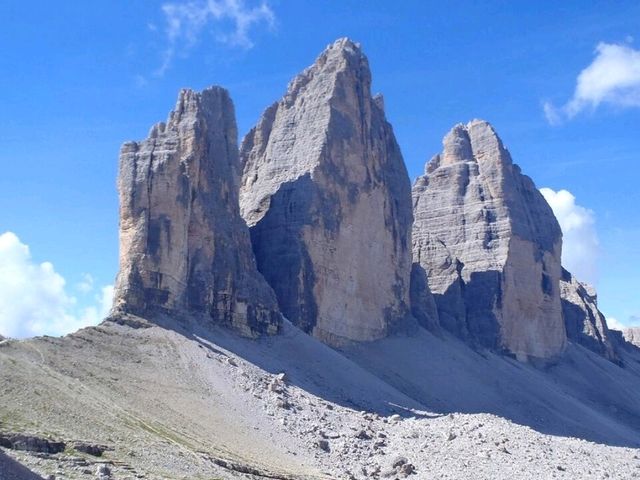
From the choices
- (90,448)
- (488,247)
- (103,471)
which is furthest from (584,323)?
(103,471)

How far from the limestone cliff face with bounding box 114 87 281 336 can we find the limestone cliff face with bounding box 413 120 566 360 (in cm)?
A: 3715

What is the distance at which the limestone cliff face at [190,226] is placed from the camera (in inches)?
2844

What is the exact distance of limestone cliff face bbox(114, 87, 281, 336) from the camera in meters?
72.2

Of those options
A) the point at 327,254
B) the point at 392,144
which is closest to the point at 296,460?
the point at 327,254

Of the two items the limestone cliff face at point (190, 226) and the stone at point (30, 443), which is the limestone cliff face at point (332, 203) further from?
the stone at point (30, 443)

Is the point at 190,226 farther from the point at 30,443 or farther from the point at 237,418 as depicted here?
the point at 30,443

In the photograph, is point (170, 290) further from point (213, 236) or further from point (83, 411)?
point (83, 411)

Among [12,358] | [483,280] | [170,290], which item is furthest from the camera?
[483,280]

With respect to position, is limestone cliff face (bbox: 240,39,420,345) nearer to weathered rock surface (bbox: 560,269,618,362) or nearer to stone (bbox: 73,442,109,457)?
weathered rock surface (bbox: 560,269,618,362)

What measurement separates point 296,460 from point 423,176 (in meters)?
78.4

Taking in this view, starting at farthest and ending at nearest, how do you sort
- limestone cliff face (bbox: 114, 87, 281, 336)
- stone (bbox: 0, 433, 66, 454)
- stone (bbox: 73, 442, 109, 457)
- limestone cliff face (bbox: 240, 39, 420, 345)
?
limestone cliff face (bbox: 240, 39, 420, 345) < limestone cliff face (bbox: 114, 87, 281, 336) < stone (bbox: 73, 442, 109, 457) < stone (bbox: 0, 433, 66, 454)

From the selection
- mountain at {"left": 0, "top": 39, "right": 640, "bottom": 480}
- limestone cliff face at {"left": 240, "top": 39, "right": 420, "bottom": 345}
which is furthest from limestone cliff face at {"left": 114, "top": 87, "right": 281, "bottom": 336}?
limestone cliff face at {"left": 240, "top": 39, "right": 420, "bottom": 345}

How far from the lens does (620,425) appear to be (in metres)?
107

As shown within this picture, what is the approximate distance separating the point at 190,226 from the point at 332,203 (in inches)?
798
